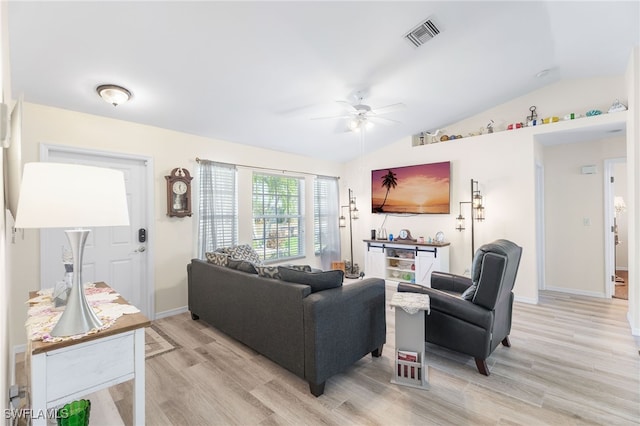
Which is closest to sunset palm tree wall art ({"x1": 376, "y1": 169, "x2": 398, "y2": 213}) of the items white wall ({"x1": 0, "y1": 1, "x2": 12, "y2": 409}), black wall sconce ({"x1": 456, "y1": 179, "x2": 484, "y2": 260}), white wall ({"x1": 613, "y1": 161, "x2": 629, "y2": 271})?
black wall sconce ({"x1": 456, "y1": 179, "x2": 484, "y2": 260})

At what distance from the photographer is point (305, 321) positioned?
210cm

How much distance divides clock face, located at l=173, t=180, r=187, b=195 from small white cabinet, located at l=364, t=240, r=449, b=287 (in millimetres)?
3232

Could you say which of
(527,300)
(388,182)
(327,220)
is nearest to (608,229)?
(527,300)

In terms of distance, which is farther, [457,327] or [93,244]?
[93,244]

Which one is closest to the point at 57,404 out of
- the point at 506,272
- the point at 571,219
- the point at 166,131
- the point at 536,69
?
the point at 506,272

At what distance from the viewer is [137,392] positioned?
1.54m

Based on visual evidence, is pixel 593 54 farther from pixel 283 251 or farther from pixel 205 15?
pixel 283 251

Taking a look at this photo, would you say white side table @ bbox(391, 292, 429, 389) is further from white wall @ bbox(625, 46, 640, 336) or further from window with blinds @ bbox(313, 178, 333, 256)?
window with blinds @ bbox(313, 178, 333, 256)

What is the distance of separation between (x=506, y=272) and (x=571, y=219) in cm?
339

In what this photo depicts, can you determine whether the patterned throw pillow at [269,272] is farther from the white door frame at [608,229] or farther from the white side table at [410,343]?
the white door frame at [608,229]

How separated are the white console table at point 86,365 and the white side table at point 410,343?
5.63ft

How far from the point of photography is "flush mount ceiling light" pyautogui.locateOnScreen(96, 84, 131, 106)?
2.68 meters

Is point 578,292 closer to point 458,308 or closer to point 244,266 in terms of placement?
point 458,308

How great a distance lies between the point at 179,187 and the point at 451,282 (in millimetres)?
3459
